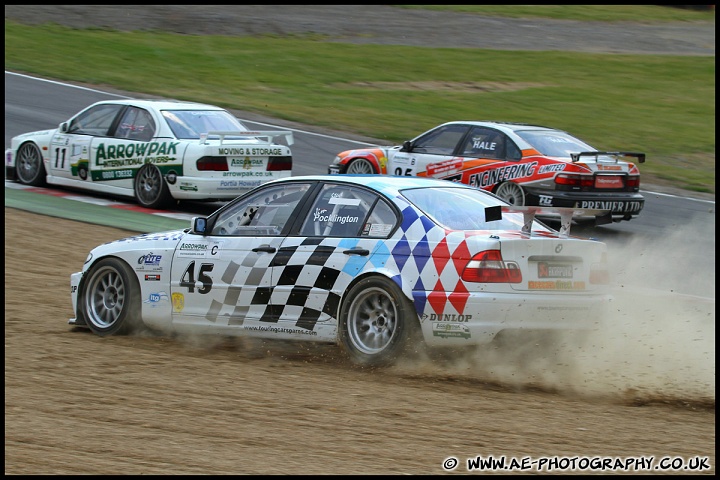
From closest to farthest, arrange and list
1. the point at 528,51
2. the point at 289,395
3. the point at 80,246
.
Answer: the point at 289,395, the point at 80,246, the point at 528,51

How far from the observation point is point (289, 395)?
21.4ft

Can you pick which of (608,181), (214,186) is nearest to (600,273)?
(608,181)

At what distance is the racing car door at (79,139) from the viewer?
1525 centimetres

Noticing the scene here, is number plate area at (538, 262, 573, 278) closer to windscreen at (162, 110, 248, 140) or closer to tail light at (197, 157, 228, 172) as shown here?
tail light at (197, 157, 228, 172)

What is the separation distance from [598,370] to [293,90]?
20922 millimetres

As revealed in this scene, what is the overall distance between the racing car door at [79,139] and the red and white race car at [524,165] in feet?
12.3

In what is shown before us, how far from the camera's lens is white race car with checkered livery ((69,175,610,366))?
711 cm

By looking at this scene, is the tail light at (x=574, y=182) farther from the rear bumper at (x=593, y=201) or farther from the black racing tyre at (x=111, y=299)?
the black racing tyre at (x=111, y=299)

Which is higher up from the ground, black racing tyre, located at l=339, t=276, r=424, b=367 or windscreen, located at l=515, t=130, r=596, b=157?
windscreen, located at l=515, t=130, r=596, b=157

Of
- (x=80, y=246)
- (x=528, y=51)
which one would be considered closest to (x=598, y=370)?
(x=80, y=246)

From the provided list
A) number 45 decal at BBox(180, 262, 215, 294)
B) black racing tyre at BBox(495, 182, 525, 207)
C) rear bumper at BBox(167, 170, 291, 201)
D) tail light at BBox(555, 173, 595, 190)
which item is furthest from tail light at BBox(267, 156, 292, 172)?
number 45 decal at BBox(180, 262, 215, 294)

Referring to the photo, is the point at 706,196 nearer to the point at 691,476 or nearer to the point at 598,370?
the point at 598,370

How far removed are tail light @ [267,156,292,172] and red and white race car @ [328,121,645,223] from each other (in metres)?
1.66

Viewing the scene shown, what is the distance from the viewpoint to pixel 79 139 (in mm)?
15320
